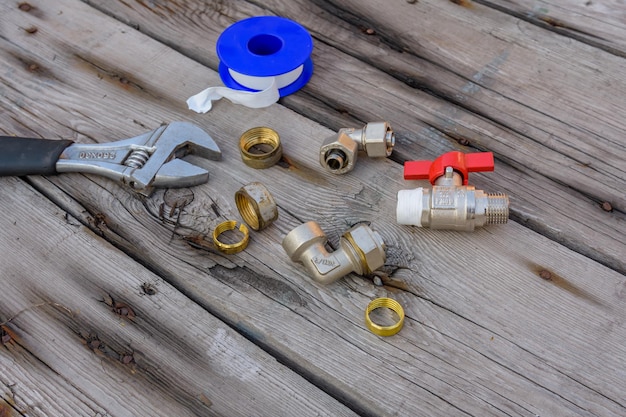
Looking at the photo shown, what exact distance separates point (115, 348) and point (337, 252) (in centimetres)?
61

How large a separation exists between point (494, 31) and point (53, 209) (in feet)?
5.38

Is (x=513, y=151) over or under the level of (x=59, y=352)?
over

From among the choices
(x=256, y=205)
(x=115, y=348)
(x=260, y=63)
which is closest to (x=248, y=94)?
(x=260, y=63)

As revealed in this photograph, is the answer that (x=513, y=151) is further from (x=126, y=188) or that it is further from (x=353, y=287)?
(x=126, y=188)

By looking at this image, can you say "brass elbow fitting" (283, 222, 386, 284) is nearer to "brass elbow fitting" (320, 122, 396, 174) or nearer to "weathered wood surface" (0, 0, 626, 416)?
"weathered wood surface" (0, 0, 626, 416)

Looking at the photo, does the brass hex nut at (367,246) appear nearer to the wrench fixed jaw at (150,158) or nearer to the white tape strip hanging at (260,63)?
the wrench fixed jaw at (150,158)

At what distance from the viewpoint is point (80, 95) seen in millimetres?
2064

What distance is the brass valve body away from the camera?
1.61m

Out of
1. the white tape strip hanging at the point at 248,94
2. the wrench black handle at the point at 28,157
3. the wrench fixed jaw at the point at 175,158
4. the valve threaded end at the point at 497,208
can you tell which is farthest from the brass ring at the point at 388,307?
the wrench black handle at the point at 28,157

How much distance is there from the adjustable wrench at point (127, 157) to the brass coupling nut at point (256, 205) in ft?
0.55

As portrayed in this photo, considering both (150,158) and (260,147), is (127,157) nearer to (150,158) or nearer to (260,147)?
(150,158)

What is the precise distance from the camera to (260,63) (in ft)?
6.53

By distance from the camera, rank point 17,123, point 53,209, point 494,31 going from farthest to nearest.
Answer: point 494,31 → point 17,123 → point 53,209

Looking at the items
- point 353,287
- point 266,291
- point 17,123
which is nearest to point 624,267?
point 353,287
